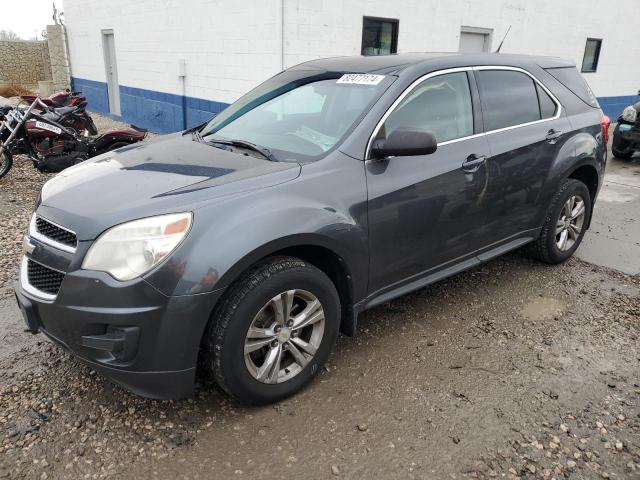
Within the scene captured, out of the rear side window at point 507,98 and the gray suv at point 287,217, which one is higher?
the rear side window at point 507,98

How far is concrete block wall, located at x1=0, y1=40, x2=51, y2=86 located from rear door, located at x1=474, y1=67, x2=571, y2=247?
78.1ft

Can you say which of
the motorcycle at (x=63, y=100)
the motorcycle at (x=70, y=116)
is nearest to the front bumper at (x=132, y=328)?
the motorcycle at (x=70, y=116)

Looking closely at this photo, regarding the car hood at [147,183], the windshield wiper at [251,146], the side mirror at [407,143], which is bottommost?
the car hood at [147,183]

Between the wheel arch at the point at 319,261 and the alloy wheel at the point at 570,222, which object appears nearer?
the wheel arch at the point at 319,261

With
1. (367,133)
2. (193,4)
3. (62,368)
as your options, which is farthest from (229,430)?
(193,4)

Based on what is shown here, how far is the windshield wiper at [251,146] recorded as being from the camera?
2994 millimetres

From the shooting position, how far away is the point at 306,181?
2732 mm

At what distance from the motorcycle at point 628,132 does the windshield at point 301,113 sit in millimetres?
7300

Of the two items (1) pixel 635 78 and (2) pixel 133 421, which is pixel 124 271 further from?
(1) pixel 635 78

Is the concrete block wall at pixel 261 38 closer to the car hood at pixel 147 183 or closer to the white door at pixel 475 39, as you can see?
the white door at pixel 475 39

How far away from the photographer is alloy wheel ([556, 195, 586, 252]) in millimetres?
4477

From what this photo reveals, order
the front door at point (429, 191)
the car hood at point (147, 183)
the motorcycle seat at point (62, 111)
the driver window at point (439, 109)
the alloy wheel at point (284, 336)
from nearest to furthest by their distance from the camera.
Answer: the car hood at point (147, 183) < the alloy wheel at point (284, 336) < the front door at point (429, 191) < the driver window at point (439, 109) < the motorcycle seat at point (62, 111)

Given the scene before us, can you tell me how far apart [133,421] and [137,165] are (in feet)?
4.53

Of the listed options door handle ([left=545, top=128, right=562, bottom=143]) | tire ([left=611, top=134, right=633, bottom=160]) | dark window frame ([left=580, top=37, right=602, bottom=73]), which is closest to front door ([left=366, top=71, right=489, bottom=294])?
door handle ([left=545, top=128, right=562, bottom=143])
